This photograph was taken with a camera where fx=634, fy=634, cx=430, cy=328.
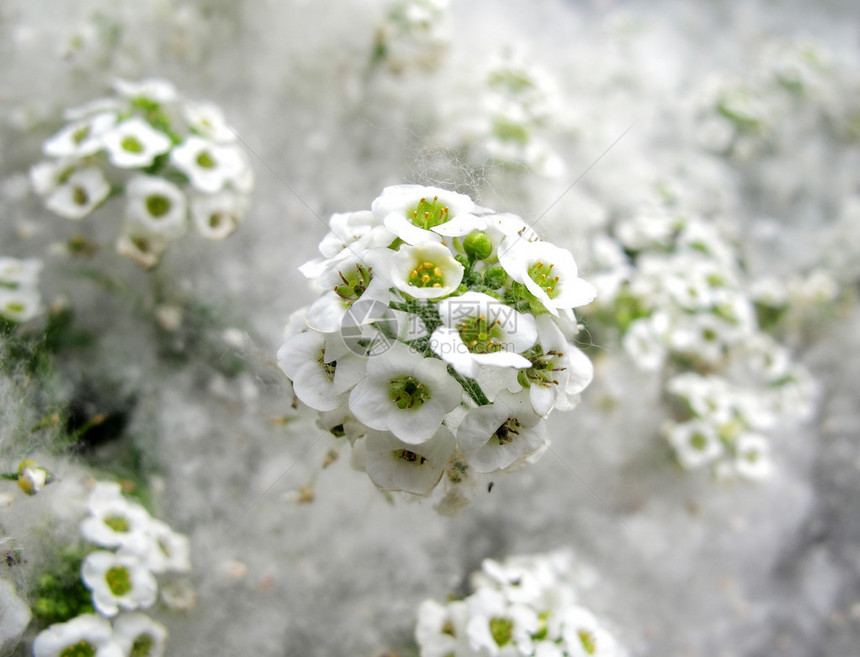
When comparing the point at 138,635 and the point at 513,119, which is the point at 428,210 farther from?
the point at 513,119

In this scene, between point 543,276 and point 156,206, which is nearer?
point 543,276

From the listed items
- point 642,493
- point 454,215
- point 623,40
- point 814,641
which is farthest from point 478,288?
point 623,40

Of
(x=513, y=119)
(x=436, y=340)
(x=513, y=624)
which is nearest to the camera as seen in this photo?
(x=436, y=340)

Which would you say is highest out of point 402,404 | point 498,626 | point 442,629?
point 402,404

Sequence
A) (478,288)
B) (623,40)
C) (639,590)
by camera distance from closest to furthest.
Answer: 1. (478,288)
2. (639,590)
3. (623,40)

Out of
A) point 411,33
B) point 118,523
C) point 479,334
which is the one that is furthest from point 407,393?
point 411,33

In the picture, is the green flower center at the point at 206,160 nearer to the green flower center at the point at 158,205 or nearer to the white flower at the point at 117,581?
the green flower center at the point at 158,205

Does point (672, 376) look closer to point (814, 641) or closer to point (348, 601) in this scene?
point (814, 641)

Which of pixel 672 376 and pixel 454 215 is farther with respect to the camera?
pixel 672 376
